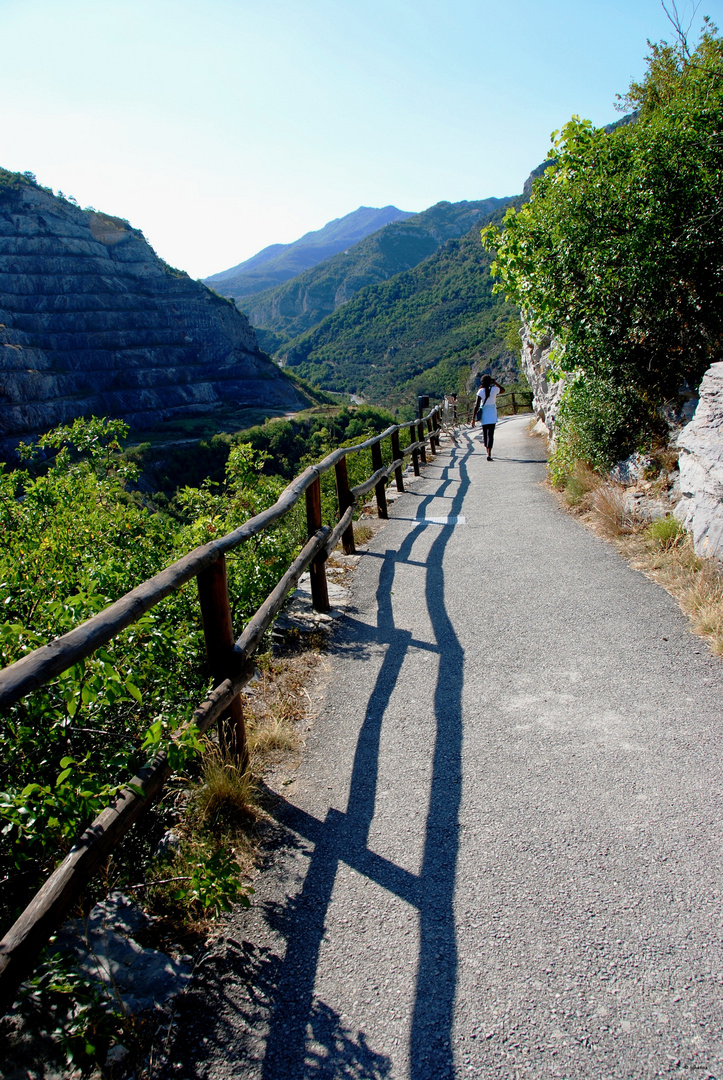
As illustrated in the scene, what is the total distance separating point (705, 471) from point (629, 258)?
279 centimetres

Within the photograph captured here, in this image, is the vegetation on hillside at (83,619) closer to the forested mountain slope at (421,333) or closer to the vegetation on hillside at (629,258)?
the vegetation on hillside at (629,258)

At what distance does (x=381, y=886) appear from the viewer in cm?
232

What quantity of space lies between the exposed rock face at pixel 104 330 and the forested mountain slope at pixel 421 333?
30010mm

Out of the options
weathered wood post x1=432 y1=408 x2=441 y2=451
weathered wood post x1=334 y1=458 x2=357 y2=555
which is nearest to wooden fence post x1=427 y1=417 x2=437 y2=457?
weathered wood post x1=432 y1=408 x2=441 y2=451

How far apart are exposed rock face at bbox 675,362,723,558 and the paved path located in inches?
34.1

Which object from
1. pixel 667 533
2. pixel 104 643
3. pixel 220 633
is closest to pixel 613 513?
pixel 667 533

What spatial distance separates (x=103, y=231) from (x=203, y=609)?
564 feet

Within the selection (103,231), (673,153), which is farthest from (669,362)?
(103,231)

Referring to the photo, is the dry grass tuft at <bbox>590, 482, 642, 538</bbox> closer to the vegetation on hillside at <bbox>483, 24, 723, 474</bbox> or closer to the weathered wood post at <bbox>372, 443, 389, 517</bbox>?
the vegetation on hillside at <bbox>483, 24, 723, 474</bbox>

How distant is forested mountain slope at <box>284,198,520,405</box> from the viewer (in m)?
126

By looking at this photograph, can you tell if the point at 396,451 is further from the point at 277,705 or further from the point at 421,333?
the point at 421,333

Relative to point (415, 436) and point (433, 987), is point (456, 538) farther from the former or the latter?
point (415, 436)

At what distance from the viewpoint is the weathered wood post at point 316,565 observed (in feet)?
16.8

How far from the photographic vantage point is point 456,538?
725 centimetres
